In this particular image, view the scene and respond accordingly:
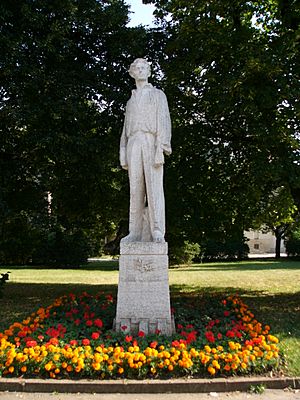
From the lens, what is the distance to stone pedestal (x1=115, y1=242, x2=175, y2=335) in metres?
6.33

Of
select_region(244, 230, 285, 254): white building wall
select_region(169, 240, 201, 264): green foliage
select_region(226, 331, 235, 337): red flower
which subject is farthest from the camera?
select_region(244, 230, 285, 254): white building wall

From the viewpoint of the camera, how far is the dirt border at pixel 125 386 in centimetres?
475

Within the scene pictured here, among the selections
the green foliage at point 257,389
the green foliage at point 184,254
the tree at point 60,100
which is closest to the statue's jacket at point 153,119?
the tree at point 60,100

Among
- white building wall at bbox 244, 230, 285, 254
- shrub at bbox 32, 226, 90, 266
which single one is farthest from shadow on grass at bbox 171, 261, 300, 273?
white building wall at bbox 244, 230, 285, 254

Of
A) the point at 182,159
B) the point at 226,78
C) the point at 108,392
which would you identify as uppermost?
the point at 226,78

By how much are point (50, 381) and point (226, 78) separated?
6629 mm

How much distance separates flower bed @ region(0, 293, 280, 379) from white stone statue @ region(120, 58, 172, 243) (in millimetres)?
1543

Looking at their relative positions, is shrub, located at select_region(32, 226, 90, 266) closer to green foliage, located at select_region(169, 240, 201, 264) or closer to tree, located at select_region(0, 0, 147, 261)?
green foliage, located at select_region(169, 240, 201, 264)

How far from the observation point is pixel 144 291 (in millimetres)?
6355

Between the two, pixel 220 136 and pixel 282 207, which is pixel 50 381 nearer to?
pixel 220 136

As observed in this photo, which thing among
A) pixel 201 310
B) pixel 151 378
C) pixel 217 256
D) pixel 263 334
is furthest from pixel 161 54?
pixel 217 256

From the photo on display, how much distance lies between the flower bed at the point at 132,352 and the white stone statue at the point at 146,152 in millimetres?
1543

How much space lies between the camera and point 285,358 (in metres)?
5.58

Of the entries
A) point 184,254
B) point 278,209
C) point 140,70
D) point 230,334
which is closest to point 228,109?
point 140,70
